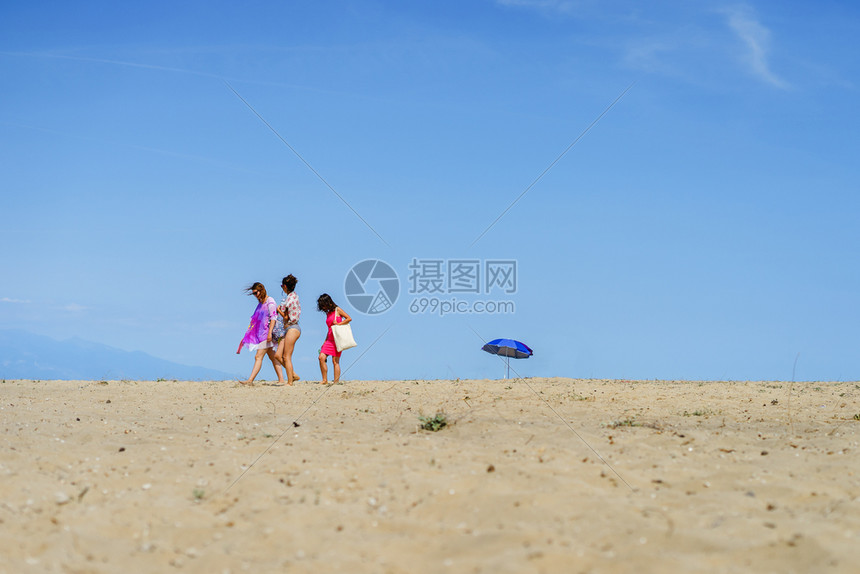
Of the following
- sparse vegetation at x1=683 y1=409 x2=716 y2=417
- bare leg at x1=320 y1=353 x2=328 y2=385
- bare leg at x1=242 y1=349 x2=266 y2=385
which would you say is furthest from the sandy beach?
bare leg at x1=242 y1=349 x2=266 y2=385

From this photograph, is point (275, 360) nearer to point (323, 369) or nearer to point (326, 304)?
point (323, 369)

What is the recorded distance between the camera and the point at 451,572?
14.8 feet

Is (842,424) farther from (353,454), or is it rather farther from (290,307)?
(290,307)

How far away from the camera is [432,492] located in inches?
232

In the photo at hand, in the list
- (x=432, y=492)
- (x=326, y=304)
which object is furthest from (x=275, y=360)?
(x=432, y=492)

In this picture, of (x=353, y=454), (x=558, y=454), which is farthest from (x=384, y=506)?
(x=558, y=454)

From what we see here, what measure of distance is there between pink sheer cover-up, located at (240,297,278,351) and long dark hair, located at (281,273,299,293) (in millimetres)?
689

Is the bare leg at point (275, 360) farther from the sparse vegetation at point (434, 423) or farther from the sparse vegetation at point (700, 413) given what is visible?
the sparse vegetation at point (700, 413)

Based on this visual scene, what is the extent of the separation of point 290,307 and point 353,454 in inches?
348

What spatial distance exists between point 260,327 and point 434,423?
26.9 ft

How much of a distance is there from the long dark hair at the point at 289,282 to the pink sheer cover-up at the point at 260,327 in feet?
2.26

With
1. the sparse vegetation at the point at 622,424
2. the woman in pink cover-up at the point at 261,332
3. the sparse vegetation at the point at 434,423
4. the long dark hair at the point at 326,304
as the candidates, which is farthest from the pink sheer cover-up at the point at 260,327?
the sparse vegetation at the point at 622,424

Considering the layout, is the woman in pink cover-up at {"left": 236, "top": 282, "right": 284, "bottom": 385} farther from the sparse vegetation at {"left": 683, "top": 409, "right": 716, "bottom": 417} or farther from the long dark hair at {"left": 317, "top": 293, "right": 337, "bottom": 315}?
the sparse vegetation at {"left": 683, "top": 409, "right": 716, "bottom": 417}

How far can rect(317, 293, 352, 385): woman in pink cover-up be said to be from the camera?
15398 millimetres
